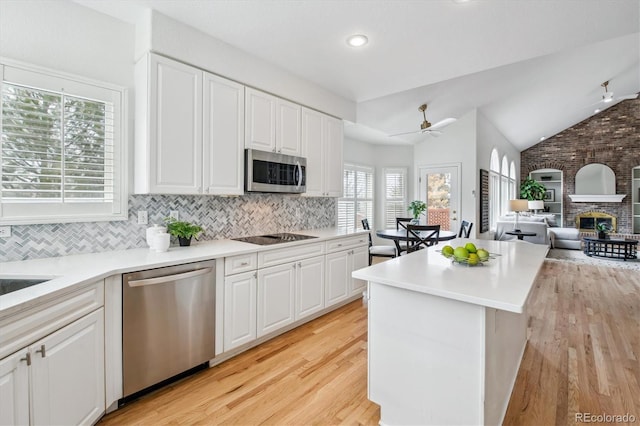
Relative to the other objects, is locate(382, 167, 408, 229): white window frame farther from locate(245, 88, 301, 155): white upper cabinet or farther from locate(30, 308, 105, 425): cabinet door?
locate(30, 308, 105, 425): cabinet door

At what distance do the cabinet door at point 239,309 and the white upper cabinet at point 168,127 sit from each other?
822 mm

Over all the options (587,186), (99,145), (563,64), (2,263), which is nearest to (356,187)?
(563,64)

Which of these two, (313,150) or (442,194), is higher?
(313,150)

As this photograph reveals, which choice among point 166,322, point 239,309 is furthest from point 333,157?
point 166,322

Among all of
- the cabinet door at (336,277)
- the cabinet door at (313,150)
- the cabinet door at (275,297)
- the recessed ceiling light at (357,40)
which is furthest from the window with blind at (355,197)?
the recessed ceiling light at (357,40)

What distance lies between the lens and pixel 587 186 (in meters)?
9.82

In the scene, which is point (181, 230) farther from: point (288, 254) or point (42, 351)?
point (42, 351)

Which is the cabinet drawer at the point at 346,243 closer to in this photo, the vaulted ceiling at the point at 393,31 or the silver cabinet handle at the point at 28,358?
the vaulted ceiling at the point at 393,31

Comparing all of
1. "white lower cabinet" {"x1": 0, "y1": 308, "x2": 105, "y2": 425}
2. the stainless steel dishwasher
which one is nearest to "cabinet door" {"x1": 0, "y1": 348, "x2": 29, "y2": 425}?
"white lower cabinet" {"x1": 0, "y1": 308, "x2": 105, "y2": 425}

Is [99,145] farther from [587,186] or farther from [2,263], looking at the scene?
[587,186]

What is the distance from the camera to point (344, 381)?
84.7 inches

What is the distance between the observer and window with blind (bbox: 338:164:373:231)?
21.8 feet

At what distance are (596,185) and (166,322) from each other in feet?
41.3

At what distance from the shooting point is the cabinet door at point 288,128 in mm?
3174
